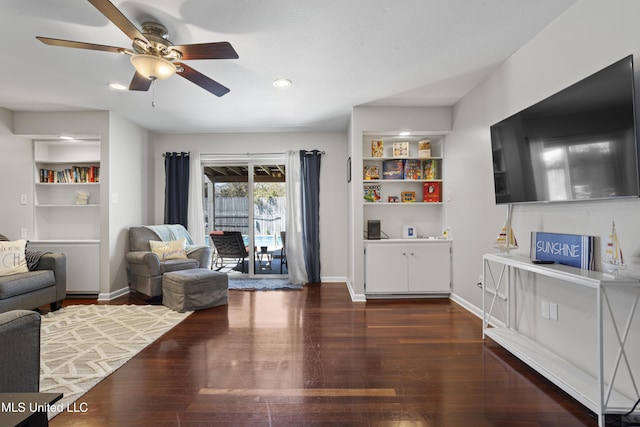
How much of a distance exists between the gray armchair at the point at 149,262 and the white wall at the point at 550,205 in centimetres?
359

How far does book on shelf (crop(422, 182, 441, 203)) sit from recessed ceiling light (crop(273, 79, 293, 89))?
2353mm

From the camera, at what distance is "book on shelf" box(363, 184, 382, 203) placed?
4.09 m

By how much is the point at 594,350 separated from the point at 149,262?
171 inches

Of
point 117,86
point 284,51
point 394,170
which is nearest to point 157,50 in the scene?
point 284,51

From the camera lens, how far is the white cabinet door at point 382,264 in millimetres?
3785

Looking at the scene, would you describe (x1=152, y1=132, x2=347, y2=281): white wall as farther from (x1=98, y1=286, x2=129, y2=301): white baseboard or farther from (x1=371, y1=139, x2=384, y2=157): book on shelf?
(x1=98, y1=286, x2=129, y2=301): white baseboard

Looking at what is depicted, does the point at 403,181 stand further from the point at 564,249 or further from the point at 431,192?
the point at 564,249

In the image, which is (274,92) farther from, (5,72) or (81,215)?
(81,215)

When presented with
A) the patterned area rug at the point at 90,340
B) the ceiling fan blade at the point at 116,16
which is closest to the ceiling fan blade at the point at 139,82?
the ceiling fan blade at the point at 116,16

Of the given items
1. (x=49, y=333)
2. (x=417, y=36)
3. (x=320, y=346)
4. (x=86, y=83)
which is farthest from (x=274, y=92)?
(x=49, y=333)

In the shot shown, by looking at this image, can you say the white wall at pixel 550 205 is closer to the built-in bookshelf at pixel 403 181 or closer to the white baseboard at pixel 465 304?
the white baseboard at pixel 465 304

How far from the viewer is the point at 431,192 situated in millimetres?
4051

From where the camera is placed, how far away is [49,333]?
269 cm

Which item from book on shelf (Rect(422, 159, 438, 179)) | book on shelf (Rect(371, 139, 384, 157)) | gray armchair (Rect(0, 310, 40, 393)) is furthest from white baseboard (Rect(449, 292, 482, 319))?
gray armchair (Rect(0, 310, 40, 393))
